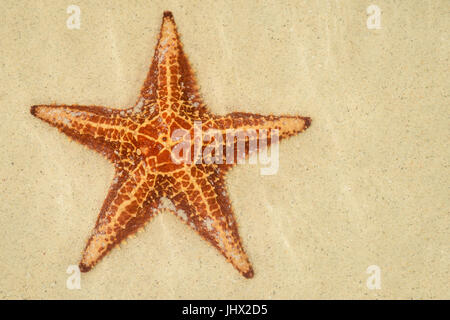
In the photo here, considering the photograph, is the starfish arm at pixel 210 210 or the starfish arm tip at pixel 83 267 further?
the starfish arm tip at pixel 83 267

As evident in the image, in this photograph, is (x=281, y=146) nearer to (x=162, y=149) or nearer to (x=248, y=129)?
(x=248, y=129)

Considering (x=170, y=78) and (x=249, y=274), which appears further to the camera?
(x=249, y=274)

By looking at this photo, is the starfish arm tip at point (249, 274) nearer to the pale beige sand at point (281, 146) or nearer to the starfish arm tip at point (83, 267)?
the pale beige sand at point (281, 146)

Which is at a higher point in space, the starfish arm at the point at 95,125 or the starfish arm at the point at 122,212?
the starfish arm at the point at 95,125

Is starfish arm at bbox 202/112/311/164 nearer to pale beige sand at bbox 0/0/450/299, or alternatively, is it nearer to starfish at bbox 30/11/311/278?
starfish at bbox 30/11/311/278

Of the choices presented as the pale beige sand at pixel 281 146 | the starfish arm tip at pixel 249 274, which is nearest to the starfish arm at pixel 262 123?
the pale beige sand at pixel 281 146

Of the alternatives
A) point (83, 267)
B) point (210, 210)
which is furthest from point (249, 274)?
point (83, 267)
